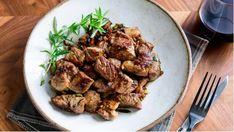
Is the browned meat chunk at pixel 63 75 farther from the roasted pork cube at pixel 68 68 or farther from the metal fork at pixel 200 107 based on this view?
the metal fork at pixel 200 107

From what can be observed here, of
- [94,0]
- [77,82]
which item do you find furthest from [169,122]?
[94,0]

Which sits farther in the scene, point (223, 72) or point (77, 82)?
point (223, 72)

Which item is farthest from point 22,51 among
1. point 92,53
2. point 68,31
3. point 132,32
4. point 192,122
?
point 192,122

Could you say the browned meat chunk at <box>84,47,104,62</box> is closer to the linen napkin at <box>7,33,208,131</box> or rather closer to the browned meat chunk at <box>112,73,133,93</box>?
the browned meat chunk at <box>112,73,133,93</box>

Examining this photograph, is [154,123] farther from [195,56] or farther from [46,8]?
[46,8]

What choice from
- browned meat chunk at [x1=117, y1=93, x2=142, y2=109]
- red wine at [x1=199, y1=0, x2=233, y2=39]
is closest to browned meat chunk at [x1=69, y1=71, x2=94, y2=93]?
browned meat chunk at [x1=117, y1=93, x2=142, y2=109]

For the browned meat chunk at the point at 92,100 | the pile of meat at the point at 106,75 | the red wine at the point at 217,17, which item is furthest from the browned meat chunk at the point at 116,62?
the red wine at the point at 217,17
